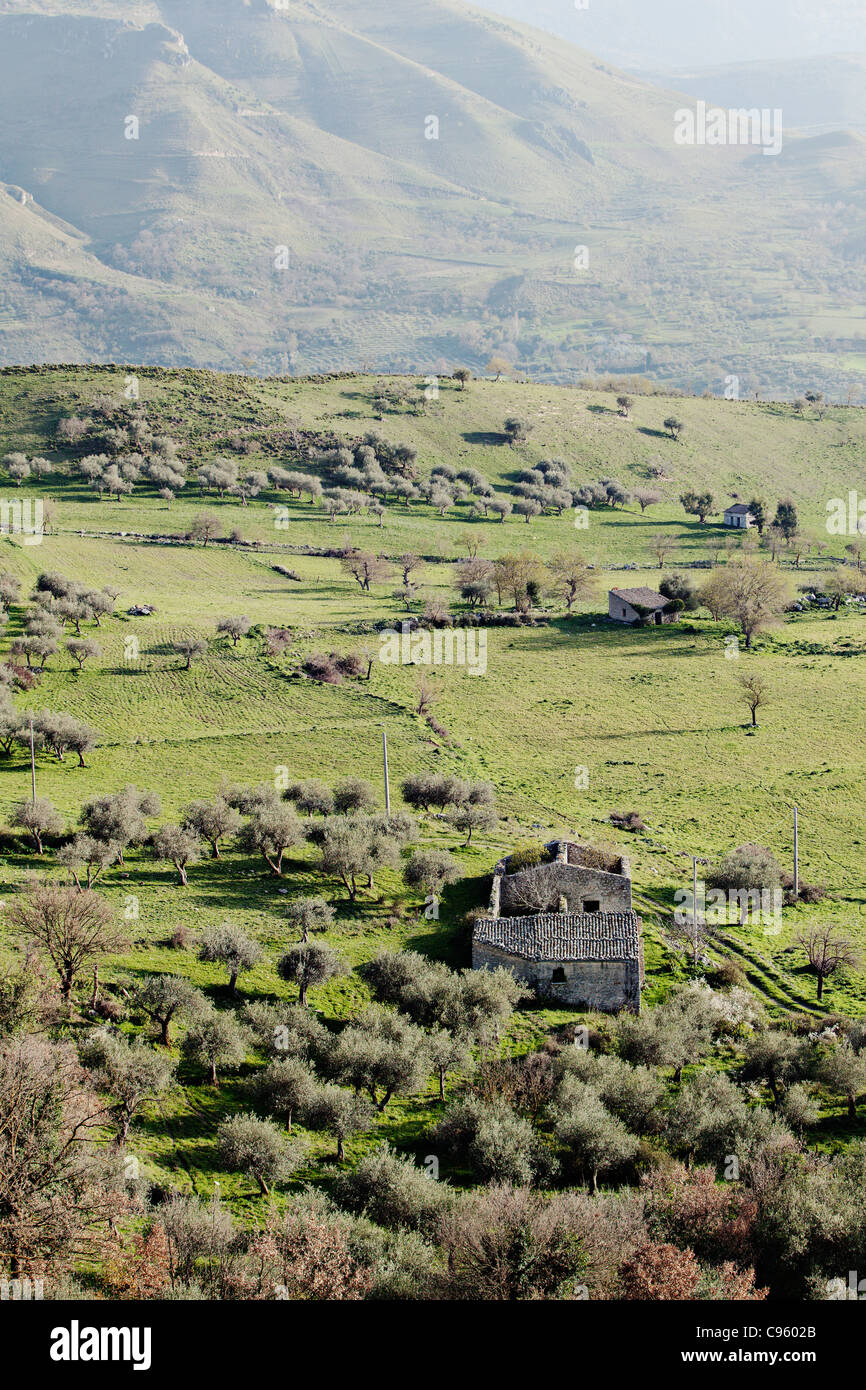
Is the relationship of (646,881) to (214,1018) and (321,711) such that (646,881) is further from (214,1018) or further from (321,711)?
(321,711)

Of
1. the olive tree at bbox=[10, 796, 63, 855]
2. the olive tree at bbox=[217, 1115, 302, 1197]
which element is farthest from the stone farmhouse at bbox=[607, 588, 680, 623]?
the olive tree at bbox=[217, 1115, 302, 1197]

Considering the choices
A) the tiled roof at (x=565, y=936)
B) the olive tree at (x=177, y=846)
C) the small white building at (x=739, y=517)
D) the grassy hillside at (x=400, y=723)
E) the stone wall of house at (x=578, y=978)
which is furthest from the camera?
the small white building at (x=739, y=517)

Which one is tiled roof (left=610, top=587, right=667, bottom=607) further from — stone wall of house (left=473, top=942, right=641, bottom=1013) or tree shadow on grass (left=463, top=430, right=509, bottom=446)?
tree shadow on grass (left=463, top=430, right=509, bottom=446)

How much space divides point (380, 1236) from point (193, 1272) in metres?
3.72

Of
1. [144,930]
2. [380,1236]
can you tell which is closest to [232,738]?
[144,930]

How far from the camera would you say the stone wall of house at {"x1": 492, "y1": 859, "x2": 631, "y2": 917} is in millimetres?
41375

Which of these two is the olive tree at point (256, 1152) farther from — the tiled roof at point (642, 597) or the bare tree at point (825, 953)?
the tiled roof at point (642, 597)

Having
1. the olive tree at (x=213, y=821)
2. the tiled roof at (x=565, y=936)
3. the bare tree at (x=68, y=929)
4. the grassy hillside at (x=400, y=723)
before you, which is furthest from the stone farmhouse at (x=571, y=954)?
the bare tree at (x=68, y=929)

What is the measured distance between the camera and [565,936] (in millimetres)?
37375

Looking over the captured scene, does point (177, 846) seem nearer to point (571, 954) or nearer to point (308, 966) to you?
point (308, 966)

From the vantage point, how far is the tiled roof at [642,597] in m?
91.8

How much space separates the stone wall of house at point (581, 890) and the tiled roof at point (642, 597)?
2067 inches

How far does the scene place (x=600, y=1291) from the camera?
63.9 feet

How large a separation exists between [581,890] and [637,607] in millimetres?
52549
